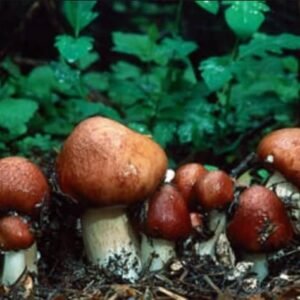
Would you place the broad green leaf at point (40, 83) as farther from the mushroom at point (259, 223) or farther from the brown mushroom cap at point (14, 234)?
the mushroom at point (259, 223)

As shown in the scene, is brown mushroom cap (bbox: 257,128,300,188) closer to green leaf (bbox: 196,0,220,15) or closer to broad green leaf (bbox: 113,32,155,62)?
green leaf (bbox: 196,0,220,15)

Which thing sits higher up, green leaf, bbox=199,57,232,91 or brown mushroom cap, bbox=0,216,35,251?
brown mushroom cap, bbox=0,216,35,251

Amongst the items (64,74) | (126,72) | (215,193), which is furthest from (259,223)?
(126,72)

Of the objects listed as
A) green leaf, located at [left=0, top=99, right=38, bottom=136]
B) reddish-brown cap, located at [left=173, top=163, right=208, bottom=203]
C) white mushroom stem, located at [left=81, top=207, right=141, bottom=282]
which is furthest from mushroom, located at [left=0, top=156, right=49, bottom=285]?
green leaf, located at [left=0, top=99, right=38, bottom=136]

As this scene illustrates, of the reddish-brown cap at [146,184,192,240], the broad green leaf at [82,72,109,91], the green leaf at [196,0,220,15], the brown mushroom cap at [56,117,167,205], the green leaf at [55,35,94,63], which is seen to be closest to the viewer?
the brown mushroom cap at [56,117,167,205]

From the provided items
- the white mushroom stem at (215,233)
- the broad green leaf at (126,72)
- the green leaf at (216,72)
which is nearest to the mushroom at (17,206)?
the white mushroom stem at (215,233)

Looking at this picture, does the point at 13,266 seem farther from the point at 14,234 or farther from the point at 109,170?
the point at 109,170
